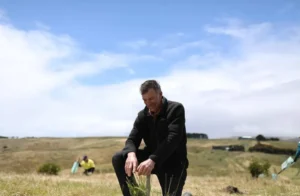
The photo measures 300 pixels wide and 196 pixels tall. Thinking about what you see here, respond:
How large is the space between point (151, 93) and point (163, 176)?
1402 mm

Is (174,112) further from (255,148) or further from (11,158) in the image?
(255,148)

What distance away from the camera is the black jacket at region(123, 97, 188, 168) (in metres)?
5.75

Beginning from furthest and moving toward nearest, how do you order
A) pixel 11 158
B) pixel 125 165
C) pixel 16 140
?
pixel 16 140 → pixel 11 158 → pixel 125 165

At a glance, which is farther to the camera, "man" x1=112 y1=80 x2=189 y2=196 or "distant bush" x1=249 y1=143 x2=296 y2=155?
"distant bush" x1=249 y1=143 x2=296 y2=155

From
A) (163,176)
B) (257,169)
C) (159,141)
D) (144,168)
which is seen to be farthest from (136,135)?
(257,169)

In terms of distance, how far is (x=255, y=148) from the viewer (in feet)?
294

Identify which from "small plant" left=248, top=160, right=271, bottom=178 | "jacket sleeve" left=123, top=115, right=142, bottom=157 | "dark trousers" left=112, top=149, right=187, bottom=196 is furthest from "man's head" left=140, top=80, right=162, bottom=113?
"small plant" left=248, top=160, right=271, bottom=178

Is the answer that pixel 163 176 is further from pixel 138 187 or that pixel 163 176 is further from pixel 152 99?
pixel 152 99

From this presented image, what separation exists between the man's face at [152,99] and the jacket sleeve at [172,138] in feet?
0.99

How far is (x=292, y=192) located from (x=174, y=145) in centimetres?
697

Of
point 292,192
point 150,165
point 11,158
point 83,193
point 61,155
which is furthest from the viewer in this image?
point 61,155

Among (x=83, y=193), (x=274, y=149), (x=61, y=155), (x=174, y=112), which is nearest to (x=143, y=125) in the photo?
(x=174, y=112)

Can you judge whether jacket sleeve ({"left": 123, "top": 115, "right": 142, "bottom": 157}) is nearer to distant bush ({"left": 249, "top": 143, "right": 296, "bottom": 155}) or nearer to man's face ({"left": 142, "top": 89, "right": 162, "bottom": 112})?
man's face ({"left": 142, "top": 89, "right": 162, "bottom": 112})

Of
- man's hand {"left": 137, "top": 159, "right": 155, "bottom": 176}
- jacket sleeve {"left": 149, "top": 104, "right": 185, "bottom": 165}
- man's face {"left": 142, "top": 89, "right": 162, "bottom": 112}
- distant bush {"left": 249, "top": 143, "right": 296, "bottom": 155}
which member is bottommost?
distant bush {"left": 249, "top": 143, "right": 296, "bottom": 155}
